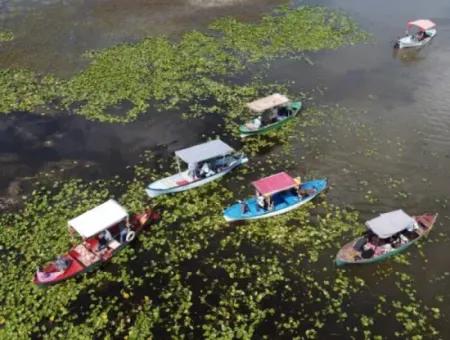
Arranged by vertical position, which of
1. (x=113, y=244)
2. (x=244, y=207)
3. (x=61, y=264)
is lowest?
(x=113, y=244)

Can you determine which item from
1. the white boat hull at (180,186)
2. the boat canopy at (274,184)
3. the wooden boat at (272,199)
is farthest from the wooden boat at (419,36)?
the boat canopy at (274,184)

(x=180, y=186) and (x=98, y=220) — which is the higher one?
(x=98, y=220)

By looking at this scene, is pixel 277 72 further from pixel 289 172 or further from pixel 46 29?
pixel 46 29

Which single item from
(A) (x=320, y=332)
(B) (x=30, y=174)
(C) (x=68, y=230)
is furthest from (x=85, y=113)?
(A) (x=320, y=332)

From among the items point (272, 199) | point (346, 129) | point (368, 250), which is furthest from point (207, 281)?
point (346, 129)

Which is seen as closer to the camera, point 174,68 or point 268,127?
point 268,127

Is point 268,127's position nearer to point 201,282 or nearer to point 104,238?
point 201,282

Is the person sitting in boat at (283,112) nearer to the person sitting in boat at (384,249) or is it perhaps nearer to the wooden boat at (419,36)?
the person sitting in boat at (384,249)
